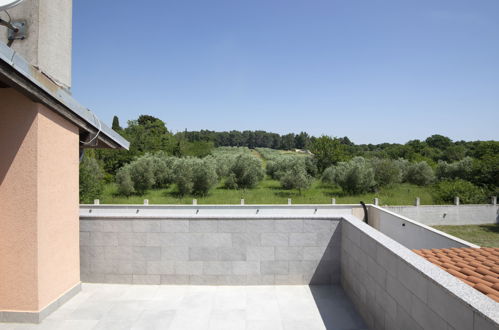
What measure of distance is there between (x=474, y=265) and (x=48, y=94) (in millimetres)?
5603

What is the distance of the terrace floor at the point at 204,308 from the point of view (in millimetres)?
3910

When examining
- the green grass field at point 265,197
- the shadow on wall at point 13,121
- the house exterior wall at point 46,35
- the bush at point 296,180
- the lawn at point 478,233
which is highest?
the house exterior wall at point 46,35

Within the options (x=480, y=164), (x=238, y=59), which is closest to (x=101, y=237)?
(x=238, y=59)

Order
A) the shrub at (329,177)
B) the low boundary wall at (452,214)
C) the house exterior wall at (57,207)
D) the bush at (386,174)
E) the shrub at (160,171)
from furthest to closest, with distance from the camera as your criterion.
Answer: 1. the shrub at (329,177)
2. the bush at (386,174)
3. the shrub at (160,171)
4. the low boundary wall at (452,214)
5. the house exterior wall at (57,207)

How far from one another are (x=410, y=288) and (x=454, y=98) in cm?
1731

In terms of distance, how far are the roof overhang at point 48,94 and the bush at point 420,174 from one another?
2974 cm

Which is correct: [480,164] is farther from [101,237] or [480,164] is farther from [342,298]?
[101,237]

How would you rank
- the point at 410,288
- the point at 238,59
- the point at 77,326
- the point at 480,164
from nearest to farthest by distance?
the point at 410,288 < the point at 77,326 < the point at 238,59 < the point at 480,164

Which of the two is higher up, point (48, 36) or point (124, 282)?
point (48, 36)

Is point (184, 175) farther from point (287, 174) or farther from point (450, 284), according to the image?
point (450, 284)

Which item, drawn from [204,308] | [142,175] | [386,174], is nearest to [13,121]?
[204,308]

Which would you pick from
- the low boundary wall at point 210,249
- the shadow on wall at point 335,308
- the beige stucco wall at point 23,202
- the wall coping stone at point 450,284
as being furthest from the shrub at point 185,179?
the wall coping stone at point 450,284

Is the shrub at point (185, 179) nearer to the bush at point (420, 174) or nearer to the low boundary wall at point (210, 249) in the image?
the low boundary wall at point (210, 249)

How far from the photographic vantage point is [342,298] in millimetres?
4688
